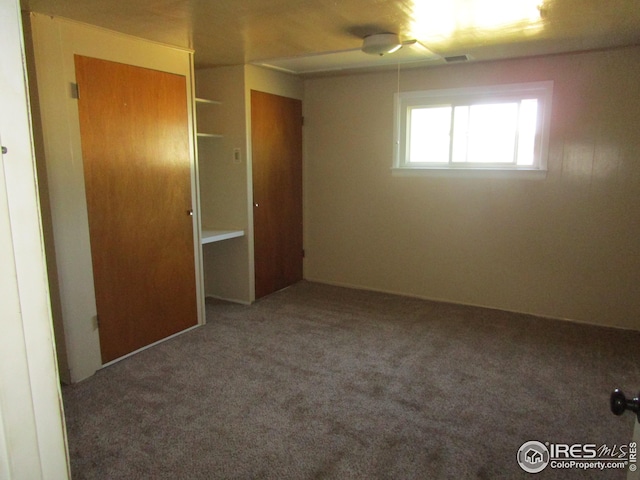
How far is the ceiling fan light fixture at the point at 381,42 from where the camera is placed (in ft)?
9.52

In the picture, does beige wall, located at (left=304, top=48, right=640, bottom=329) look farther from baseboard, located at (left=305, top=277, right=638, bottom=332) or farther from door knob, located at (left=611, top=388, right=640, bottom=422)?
door knob, located at (left=611, top=388, right=640, bottom=422)

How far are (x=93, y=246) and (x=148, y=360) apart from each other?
0.89m

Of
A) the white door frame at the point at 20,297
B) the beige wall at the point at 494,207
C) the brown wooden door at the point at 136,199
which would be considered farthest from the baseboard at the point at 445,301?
the white door frame at the point at 20,297

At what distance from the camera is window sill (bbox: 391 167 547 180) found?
12.5ft

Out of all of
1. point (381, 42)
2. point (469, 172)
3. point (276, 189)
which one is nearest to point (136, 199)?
point (276, 189)

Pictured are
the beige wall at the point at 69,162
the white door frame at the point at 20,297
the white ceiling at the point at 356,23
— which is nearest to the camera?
the white door frame at the point at 20,297

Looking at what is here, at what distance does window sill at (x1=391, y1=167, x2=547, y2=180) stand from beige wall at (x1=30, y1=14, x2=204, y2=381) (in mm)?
2591

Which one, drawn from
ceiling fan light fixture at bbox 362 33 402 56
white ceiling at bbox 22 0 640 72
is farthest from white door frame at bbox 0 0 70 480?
ceiling fan light fixture at bbox 362 33 402 56

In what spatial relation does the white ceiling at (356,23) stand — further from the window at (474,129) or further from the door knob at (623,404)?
the door knob at (623,404)

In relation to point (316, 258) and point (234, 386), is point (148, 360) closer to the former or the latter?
point (234, 386)

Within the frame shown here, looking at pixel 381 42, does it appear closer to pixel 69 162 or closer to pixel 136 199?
pixel 136 199

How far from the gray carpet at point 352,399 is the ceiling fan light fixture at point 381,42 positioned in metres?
2.13

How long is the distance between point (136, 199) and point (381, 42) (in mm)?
1985

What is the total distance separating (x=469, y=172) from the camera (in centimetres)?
407
